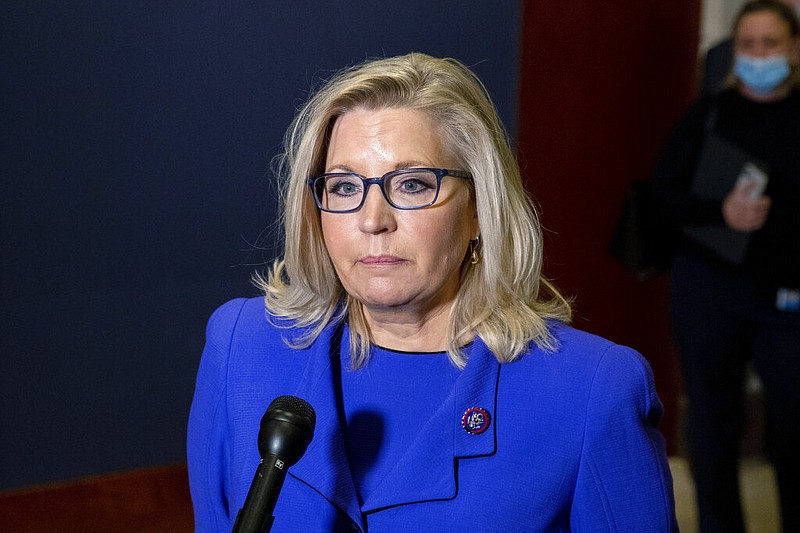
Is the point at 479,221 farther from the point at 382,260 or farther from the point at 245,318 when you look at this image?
the point at 245,318

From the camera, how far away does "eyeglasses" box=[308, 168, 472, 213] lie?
1633mm

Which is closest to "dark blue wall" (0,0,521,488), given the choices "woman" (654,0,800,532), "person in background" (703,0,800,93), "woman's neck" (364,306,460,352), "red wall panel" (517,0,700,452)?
"red wall panel" (517,0,700,452)

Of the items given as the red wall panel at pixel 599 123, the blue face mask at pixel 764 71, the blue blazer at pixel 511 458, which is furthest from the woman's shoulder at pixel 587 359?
the red wall panel at pixel 599 123

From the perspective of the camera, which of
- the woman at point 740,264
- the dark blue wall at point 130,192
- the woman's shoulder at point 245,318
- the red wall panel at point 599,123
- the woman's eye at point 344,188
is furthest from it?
the red wall panel at point 599,123

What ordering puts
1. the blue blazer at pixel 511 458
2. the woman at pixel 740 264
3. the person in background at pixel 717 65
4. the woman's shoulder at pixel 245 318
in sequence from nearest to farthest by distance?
the blue blazer at pixel 511 458 < the woman's shoulder at pixel 245 318 < the woman at pixel 740 264 < the person in background at pixel 717 65

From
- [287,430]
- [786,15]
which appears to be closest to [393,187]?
[287,430]

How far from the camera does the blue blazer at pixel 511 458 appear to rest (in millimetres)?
1572

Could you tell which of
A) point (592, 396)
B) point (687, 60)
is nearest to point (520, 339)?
point (592, 396)

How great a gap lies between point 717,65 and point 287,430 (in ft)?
10.6

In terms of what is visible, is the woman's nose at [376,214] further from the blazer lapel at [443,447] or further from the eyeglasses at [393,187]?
the blazer lapel at [443,447]

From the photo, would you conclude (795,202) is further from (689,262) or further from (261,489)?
(261,489)

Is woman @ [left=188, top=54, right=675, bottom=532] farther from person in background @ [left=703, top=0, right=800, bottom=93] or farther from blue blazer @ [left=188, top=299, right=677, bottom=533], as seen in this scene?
person in background @ [left=703, top=0, right=800, bottom=93]

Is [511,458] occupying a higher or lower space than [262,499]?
lower

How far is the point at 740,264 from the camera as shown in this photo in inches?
134
